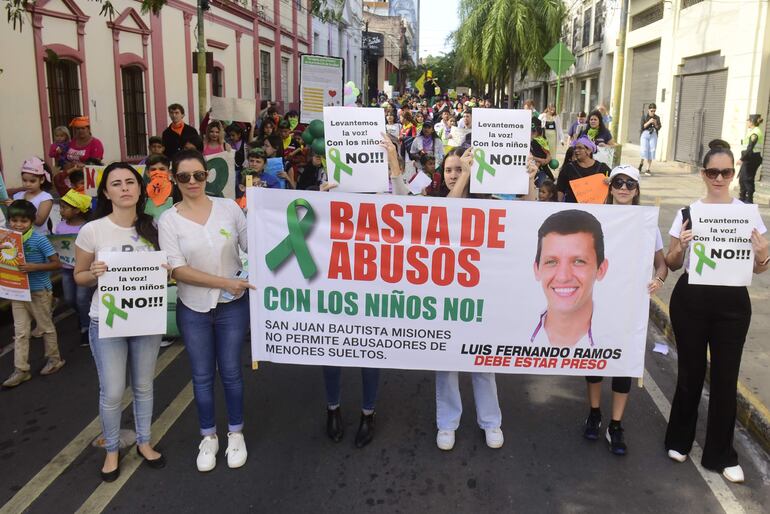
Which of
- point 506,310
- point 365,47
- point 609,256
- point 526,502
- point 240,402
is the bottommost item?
point 526,502

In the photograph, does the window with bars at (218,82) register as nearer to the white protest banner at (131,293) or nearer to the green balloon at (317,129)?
the green balloon at (317,129)

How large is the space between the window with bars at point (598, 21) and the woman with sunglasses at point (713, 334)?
96.3ft

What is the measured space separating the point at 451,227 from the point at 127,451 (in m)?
2.41

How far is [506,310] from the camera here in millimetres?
3895

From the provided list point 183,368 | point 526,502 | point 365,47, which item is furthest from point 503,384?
point 365,47

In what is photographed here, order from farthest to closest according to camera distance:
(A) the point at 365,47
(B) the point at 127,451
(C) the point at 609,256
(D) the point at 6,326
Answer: (A) the point at 365,47 < (D) the point at 6,326 < (B) the point at 127,451 < (C) the point at 609,256

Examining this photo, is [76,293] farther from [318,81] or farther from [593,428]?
[318,81]

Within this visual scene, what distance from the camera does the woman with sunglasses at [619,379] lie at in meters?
3.92

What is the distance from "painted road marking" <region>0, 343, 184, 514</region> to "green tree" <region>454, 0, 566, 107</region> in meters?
25.6

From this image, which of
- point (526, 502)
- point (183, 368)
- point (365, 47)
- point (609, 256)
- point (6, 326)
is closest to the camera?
point (526, 502)

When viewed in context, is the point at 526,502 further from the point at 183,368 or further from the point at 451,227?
the point at 183,368

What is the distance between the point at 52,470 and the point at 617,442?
338 centimetres

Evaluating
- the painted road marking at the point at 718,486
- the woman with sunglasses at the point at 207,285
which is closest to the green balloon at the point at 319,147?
the woman with sunglasses at the point at 207,285

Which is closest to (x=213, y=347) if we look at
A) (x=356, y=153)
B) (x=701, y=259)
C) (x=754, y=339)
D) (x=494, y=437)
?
(x=356, y=153)
